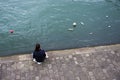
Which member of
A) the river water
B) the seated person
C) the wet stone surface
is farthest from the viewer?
the river water

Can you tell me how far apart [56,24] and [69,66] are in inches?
140

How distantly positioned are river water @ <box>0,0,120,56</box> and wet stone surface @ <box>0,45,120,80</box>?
1.06m

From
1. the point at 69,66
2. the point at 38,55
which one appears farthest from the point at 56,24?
the point at 69,66

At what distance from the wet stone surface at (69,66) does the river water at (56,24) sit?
3.46ft

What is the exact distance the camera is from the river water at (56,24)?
35.4ft

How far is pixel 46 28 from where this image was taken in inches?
459

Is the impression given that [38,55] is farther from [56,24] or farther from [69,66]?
[56,24]

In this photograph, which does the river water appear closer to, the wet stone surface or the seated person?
the wet stone surface

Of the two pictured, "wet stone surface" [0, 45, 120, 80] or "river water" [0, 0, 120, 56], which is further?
"river water" [0, 0, 120, 56]

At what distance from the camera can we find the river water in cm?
1080

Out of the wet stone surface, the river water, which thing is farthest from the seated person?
the river water

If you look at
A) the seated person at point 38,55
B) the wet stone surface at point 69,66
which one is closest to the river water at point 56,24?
the wet stone surface at point 69,66

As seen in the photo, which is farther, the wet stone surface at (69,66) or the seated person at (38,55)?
the seated person at (38,55)

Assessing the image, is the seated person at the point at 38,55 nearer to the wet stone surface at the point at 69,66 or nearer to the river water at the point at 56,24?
the wet stone surface at the point at 69,66
